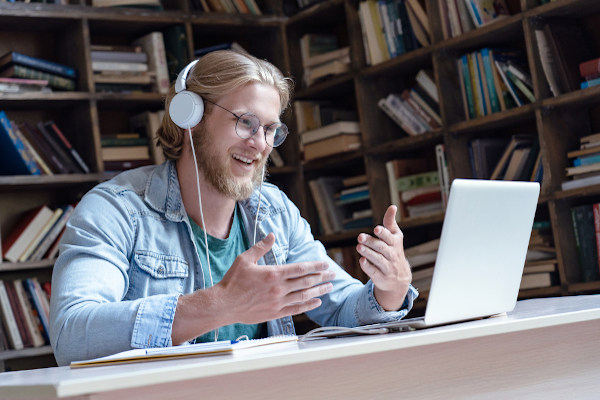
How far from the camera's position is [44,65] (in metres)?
3.23

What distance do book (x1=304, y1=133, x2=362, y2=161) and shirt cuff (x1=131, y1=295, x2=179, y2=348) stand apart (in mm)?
2197

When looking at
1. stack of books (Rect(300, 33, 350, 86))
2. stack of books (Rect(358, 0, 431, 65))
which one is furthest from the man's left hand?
stack of books (Rect(300, 33, 350, 86))

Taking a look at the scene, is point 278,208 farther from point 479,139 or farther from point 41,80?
point 41,80

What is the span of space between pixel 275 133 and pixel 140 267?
20.3 inches

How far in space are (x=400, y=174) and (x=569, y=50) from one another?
0.88 m

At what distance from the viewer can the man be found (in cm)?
133

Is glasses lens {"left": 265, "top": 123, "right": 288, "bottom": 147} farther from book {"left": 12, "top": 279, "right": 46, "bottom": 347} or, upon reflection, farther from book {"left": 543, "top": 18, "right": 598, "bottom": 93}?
book {"left": 12, "top": 279, "right": 46, "bottom": 347}

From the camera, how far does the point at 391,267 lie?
1.56 m

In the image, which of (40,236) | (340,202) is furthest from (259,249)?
(340,202)

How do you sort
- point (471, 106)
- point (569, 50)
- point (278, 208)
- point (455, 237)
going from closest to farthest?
point (455, 237) → point (278, 208) → point (569, 50) → point (471, 106)

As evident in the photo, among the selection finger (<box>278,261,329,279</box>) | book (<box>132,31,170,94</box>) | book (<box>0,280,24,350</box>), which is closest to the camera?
finger (<box>278,261,329,279</box>)

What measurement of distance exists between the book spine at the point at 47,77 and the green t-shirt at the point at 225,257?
155 centimetres

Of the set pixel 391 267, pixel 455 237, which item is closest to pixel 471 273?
pixel 455 237

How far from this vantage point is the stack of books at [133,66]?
3.37 meters
